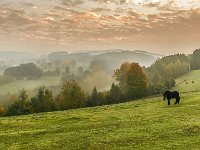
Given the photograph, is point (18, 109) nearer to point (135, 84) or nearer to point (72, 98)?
point (72, 98)

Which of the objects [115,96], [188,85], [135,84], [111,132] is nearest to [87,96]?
[115,96]

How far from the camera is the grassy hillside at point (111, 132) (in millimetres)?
26727

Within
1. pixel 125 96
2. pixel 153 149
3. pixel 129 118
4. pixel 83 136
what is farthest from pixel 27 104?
pixel 153 149

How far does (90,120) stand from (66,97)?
61.4 meters

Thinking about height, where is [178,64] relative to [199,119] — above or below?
above

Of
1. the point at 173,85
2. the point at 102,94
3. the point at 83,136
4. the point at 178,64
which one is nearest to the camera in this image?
the point at 83,136

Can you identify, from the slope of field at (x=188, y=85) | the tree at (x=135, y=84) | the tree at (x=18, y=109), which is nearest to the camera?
the tree at (x=18, y=109)

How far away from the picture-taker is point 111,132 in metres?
31.4

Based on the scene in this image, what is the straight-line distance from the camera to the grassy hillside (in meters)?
26.7

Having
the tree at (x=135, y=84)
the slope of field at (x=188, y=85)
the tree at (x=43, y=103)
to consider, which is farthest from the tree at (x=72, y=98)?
the slope of field at (x=188, y=85)

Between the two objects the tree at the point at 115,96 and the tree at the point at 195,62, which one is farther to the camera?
the tree at the point at 195,62

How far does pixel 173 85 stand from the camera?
392 feet

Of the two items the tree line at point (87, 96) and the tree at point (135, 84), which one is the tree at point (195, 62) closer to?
the tree line at point (87, 96)

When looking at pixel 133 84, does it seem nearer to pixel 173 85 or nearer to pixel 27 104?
pixel 173 85
